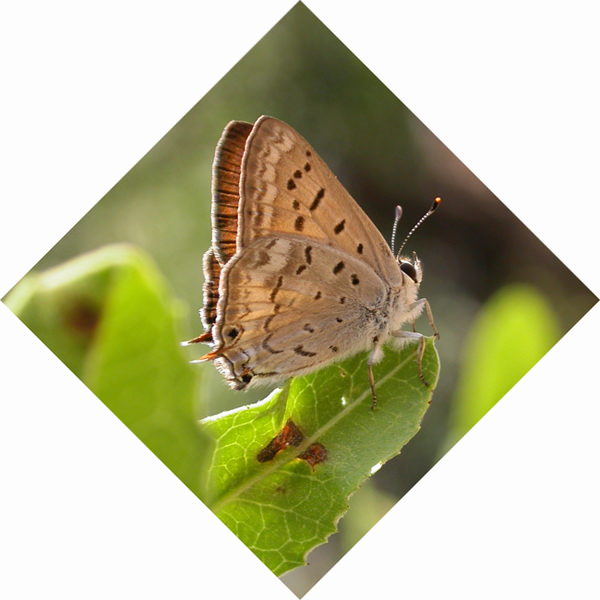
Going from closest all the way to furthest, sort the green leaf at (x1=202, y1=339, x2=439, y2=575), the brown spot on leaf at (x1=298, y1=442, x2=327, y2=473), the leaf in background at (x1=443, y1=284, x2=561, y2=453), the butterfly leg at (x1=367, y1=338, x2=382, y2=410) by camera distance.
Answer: the green leaf at (x1=202, y1=339, x2=439, y2=575) → the brown spot on leaf at (x1=298, y1=442, x2=327, y2=473) → the butterfly leg at (x1=367, y1=338, x2=382, y2=410) → the leaf in background at (x1=443, y1=284, x2=561, y2=453)

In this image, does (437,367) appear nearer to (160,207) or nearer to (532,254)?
(532,254)

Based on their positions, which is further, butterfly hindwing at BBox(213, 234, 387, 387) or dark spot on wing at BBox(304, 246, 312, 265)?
dark spot on wing at BBox(304, 246, 312, 265)

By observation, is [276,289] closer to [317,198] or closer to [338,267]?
[338,267]

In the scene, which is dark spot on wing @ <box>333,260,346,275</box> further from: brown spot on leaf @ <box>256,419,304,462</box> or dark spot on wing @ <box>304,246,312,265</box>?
brown spot on leaf @ <box>256,419,304,462</box>

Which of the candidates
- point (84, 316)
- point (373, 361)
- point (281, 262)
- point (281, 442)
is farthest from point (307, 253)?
point (84, 316)

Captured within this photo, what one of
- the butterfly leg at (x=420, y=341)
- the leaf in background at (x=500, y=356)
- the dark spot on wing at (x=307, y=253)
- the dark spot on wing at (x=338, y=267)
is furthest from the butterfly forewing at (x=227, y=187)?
the leaf in background at (x=500, y=356)

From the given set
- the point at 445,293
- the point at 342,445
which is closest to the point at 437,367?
the point at 342,445

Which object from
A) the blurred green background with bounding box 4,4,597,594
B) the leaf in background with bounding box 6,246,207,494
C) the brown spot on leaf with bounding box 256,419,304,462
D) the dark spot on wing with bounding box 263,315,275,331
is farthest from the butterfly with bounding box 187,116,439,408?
the leaf in background with bounding box 6,246,207,494
